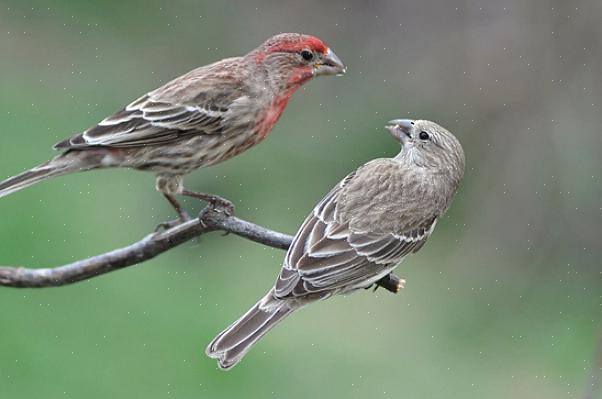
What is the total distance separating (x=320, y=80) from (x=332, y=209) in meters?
7.22

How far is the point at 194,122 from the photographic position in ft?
17.6

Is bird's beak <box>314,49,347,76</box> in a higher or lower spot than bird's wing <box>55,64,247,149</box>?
higher

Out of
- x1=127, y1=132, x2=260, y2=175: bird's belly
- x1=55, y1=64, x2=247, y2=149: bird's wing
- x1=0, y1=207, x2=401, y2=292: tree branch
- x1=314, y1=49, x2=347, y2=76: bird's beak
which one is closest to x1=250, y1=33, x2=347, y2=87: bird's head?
x1=314, y1=49, x2=347, y2=76: bird's beak

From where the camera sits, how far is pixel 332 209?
15.9ft

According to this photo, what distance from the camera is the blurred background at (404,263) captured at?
842cm

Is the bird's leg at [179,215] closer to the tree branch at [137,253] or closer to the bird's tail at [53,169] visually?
the bird's tail at [53,169]

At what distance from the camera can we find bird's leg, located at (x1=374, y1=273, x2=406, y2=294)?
175 inches

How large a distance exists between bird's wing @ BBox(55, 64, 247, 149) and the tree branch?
0.94m

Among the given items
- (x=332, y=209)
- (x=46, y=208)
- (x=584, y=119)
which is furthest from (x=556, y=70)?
(x=332, y=209)

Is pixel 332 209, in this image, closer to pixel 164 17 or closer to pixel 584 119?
pixel 584 119

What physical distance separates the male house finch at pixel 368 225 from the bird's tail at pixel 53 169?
96 cm

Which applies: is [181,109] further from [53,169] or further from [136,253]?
[136,253]

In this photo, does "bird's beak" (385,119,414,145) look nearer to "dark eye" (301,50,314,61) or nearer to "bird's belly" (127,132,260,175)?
"dark eye" (301,50,314,61)

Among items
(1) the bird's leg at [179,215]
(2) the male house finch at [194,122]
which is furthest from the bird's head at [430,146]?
(1) the bird's leg at [179,215]
